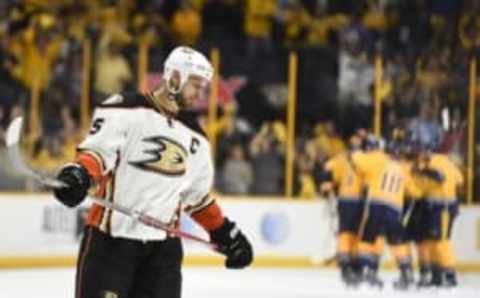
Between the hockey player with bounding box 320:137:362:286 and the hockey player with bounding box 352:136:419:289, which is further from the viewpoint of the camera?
the hockey player with bounding box 320:137:362:286

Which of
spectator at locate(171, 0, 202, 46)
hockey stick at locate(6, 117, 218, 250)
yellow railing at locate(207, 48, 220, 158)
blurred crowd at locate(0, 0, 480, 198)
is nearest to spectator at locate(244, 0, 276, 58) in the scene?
blurred crowd at locate(0, 0, 480, 198)

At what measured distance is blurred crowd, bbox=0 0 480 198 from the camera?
13.2m

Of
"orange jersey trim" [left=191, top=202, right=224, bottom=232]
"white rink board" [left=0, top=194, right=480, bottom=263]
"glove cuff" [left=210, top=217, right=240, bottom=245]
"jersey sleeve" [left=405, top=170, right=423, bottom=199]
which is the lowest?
"white rink board" [left=0, top=194, right=480, bottom=263]

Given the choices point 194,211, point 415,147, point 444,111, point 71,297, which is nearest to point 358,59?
point 444,111

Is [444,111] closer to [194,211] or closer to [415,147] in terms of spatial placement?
[415,147]

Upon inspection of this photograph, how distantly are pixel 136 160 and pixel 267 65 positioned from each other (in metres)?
9.76

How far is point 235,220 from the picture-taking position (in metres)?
14.1

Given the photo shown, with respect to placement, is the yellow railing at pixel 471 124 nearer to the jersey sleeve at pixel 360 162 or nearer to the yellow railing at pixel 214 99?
the yellow railing at pixel 214 99

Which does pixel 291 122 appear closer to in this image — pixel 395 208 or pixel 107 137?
pixel 395 208

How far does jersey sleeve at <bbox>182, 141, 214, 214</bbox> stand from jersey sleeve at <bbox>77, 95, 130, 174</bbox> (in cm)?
38

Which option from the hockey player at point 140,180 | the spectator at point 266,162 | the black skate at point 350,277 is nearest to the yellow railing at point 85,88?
the spectator at point 266,162

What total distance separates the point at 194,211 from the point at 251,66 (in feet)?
30.6

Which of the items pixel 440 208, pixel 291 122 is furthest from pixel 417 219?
pixel 291 122

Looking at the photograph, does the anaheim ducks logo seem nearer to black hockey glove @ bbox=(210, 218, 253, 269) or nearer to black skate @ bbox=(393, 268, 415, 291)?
black hockey glove @ bbox=(210, 218, 253, 269)
